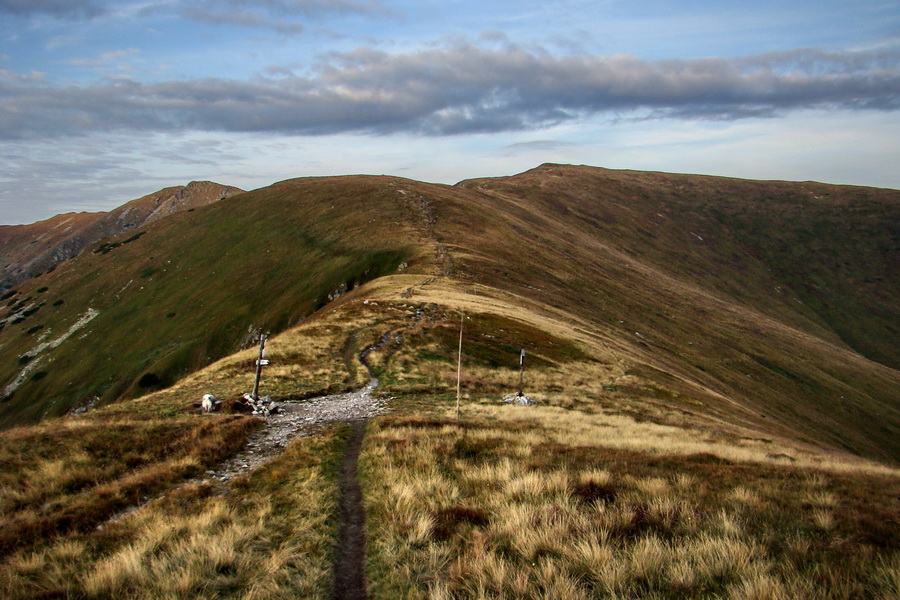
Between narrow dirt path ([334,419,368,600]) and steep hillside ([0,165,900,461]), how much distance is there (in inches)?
585

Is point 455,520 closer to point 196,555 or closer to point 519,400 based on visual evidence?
point 196,555

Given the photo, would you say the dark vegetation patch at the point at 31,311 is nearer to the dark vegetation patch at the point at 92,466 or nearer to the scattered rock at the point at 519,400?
the dark vegetation patch at the point at 92,466

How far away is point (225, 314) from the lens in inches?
3467

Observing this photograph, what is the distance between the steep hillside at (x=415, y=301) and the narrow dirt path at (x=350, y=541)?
14864mm

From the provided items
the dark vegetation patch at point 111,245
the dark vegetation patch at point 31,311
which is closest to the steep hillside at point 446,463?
the dark vegetation patch at point 31,311

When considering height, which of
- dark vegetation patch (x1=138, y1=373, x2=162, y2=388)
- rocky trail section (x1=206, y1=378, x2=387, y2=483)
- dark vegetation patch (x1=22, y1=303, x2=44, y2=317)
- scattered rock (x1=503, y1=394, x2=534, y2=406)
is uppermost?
rocky trail section (x1=206, y1=378, x2=387, y2=483)

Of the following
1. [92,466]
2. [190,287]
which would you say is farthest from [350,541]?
[190,287]

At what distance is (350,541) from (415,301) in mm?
39488

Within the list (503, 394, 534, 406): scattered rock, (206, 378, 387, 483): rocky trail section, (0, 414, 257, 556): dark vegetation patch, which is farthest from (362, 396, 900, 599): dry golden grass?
(503, 394, 534, 406): scattered rock

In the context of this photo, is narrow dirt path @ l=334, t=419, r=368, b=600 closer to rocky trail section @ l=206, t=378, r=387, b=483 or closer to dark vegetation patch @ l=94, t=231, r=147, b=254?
rocky trail section @ l=206, t=378, r=387, b=483

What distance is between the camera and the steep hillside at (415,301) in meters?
56.7

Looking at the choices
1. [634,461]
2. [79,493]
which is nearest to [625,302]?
[634,461]

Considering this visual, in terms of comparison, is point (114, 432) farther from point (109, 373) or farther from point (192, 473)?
point (109, 373)

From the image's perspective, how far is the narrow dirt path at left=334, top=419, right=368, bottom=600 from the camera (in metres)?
7.07
